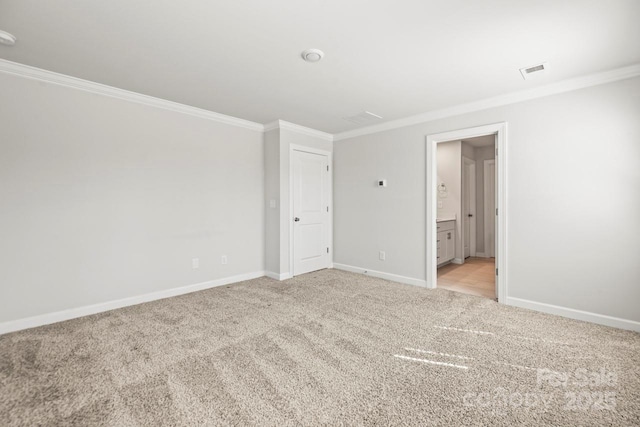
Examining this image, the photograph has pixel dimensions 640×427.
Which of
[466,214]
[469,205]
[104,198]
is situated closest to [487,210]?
[469,205]

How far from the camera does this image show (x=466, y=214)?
6.52 meters

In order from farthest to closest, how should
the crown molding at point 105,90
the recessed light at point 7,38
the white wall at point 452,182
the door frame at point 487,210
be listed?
the door frame at point 487,210
the white wall at point 452,182
the crown molding at point 105,90
the recessed light at point 7,38

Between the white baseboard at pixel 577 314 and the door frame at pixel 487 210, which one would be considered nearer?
the white baseboard at pixel 577 314

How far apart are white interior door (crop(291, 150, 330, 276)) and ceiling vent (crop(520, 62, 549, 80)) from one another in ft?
9.91

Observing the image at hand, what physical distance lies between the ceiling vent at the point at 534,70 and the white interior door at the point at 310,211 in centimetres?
302

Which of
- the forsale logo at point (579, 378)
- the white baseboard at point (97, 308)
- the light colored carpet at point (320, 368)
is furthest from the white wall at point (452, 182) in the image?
the white baseboard at point (97, 308)

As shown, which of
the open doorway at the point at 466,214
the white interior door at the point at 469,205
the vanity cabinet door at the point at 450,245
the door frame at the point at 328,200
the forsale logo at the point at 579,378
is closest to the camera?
the forsale logo at the point at 579,378

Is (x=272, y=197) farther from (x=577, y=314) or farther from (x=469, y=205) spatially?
(x=469, y=205)

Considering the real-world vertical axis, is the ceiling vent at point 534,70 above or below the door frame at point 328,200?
above

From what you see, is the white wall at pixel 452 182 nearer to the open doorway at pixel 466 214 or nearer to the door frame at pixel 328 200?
the open doorway at pixel 466 214

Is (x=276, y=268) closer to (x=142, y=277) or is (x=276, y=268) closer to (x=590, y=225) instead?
(x=142, y=277)

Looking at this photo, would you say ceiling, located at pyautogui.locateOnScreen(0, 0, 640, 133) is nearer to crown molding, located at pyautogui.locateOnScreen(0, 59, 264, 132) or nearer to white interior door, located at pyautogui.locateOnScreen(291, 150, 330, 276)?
crown molding, located at pyautogui.locateOnScreen(0, 59, 264, 132)

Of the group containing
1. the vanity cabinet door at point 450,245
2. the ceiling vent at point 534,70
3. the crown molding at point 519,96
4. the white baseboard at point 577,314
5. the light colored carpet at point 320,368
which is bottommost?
the light colored carpet at point 320,368

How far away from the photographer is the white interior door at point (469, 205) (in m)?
6.38
